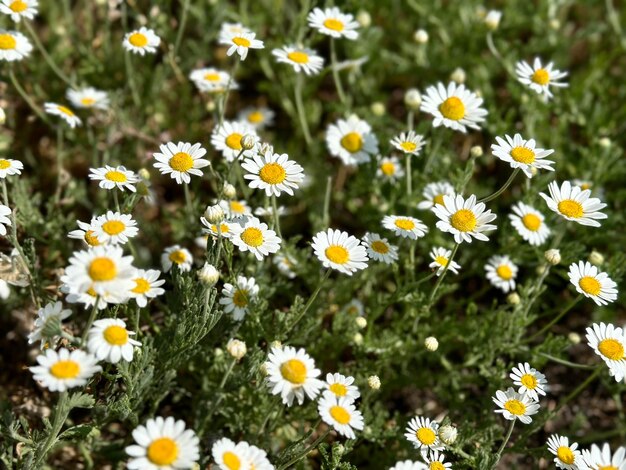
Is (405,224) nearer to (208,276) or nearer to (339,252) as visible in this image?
(339,252)

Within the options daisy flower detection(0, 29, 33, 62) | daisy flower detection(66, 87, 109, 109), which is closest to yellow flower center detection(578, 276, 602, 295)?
daisy flower detection(66, 87, 109, 109)

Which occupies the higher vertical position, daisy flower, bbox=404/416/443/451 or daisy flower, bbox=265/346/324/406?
daisy flower, bbox=265/346/324/406

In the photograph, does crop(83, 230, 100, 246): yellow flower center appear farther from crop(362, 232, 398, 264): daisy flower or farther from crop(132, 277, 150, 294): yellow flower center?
crop(362, 232, 398, 264): daisy flower

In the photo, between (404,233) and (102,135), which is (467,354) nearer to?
(404,233)

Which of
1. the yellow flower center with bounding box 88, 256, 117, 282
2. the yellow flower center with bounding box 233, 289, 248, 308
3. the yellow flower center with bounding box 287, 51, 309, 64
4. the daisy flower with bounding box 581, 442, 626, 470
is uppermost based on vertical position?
the yellow flower center with bounding box 287, 51, 309, 64

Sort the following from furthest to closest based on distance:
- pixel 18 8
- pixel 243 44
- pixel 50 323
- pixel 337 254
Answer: pixel 18 8, pixel 243 44, pixel 337 254, pixel 50 323

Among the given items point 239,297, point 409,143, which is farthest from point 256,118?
point 239,297
